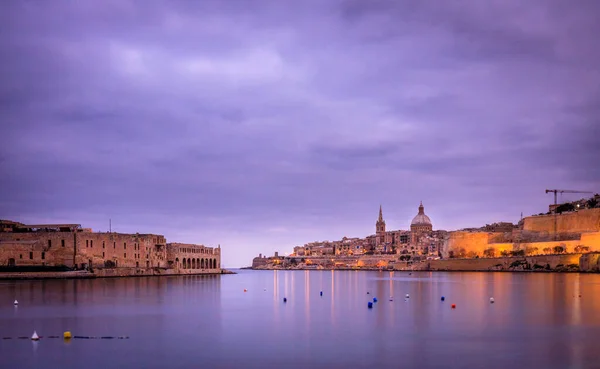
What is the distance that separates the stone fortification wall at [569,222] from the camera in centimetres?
7631

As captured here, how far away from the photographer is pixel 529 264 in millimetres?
78312

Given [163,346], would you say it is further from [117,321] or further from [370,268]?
[370,268]

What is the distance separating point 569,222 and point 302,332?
230ft

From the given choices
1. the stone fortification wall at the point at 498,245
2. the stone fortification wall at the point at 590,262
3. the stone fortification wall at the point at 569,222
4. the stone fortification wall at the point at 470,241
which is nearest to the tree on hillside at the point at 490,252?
the stone fortification wall at the point at 498,245

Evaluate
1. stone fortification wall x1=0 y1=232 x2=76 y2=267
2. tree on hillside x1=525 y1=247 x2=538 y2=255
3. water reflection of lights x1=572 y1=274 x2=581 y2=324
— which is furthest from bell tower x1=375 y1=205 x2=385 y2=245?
water reflection of lights x1=572 y1=274 x2=581 y2=324

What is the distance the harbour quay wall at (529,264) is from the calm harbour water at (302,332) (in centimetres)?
4151

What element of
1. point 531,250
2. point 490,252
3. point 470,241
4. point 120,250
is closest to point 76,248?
point 120,250

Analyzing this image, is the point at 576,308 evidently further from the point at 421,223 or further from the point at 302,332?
the point at 421,223

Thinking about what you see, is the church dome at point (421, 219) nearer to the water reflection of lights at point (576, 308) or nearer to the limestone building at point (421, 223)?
the limestone building at point (421, 223)

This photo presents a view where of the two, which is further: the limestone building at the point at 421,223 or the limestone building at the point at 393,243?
the limestone building at the point at 421,223

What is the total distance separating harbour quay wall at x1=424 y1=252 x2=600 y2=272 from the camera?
67.3 meters

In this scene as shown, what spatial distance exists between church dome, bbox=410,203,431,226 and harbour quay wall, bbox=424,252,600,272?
73.3 m

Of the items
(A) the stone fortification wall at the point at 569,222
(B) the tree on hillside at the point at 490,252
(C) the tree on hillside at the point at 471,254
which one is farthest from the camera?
(C) the tree on hillside at the point at 471,254

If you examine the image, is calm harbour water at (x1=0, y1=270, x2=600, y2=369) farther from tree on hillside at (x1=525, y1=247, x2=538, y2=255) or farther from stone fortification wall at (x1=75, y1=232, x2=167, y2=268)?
tree on hillside at (x1=525, y1=247, x2=538, y2=255)
